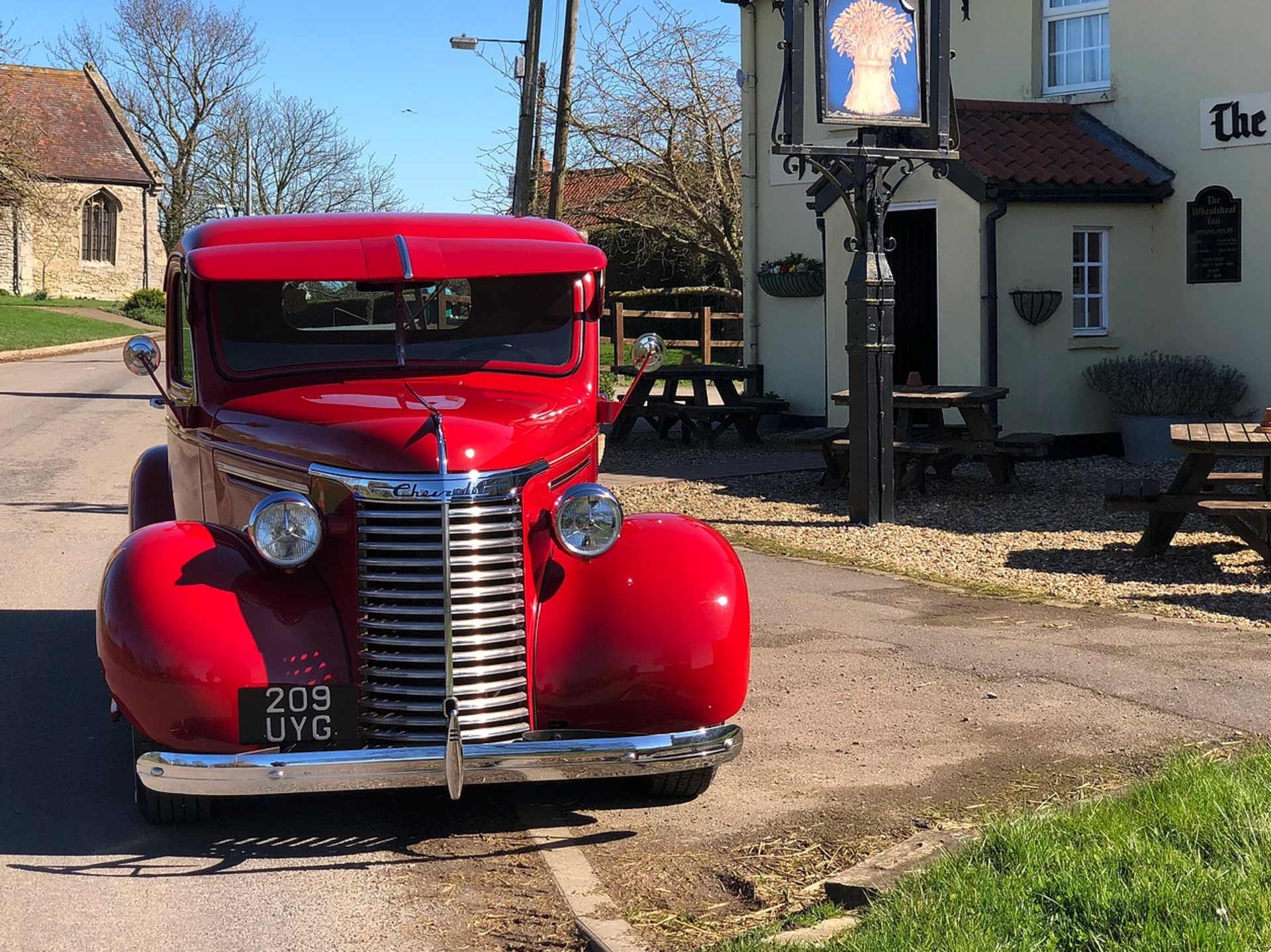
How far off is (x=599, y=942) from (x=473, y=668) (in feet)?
3.47

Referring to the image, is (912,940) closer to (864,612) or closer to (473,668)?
(473,668)

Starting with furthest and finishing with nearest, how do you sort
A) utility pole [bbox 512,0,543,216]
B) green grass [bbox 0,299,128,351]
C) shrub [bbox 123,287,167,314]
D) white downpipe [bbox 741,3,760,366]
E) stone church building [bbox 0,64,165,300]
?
stone church building [bbox 0,64,165,300] → shrub [bbox 123,287,167,314] → green grass [bbox 0,299,128,351] → utility pole [bbox 512,0,543,216] → white downpipe [bbox 741,3,760,366]

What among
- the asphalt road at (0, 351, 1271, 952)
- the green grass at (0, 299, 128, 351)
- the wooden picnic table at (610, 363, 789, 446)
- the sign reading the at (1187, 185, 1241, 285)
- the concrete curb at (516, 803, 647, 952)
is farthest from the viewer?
the green grass at (0, 299, 128, 351)

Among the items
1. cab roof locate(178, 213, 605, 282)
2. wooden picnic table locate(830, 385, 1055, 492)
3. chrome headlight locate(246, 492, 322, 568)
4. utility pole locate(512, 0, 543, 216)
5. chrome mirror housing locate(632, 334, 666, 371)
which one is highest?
utility pole locate(512, 0, 543, 216)

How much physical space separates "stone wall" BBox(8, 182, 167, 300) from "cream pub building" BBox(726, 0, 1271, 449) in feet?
150

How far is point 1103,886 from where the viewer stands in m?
3.74

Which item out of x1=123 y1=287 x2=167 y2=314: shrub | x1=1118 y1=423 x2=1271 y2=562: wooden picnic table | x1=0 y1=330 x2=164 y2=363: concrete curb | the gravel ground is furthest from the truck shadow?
x1=123 y1=287 x2=167 y2=314: shrub

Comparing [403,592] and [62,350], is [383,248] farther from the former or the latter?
[62,350]

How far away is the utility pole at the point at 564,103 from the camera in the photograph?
779 inches

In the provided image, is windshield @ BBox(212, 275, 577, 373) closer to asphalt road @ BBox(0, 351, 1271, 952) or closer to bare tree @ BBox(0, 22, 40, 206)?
asphalt road @ BBox(0, 351, 1271, 952)

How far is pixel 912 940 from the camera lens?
11.4ft

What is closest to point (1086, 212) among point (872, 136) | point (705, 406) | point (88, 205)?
point (705, 406)

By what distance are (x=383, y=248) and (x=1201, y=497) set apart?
19.7ft

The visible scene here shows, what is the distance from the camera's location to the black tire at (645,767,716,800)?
4.97m
